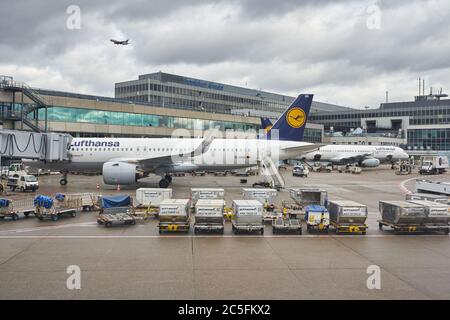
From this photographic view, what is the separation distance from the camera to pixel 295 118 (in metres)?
37.6

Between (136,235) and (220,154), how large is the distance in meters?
20.7

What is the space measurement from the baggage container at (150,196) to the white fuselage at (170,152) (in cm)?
1394

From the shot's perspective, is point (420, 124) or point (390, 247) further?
point (420, 124)

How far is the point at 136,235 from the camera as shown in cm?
1677

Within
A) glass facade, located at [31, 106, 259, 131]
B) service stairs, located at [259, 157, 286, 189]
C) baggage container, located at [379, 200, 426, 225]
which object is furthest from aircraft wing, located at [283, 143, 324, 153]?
glass facade, located at [31, 106, 259, 131]

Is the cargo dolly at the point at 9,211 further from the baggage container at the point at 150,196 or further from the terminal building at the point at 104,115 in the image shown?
the terminal building at the point at 104,115

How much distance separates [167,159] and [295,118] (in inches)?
536

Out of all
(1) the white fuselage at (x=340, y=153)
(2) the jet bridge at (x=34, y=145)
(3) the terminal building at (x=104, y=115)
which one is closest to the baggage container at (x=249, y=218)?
(2) the jet bridge at (x=34, y=145)

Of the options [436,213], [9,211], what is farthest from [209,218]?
[9,211]

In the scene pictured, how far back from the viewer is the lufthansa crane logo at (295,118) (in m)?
37.4

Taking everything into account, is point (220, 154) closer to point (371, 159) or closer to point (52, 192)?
point (52, 192)

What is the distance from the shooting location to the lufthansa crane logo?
123ft

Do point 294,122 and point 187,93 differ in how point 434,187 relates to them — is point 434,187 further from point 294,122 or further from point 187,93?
point 187,93
